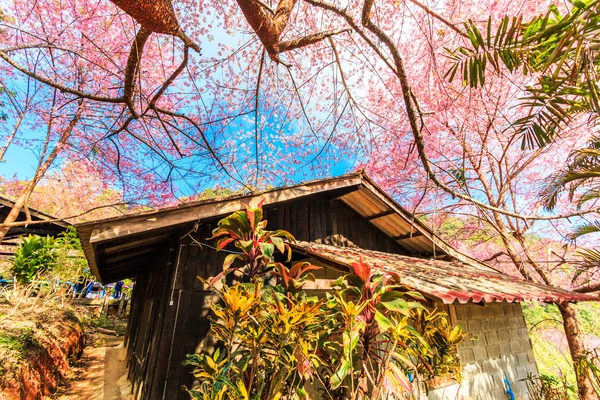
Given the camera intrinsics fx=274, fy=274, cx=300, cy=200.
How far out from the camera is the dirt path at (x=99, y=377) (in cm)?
594

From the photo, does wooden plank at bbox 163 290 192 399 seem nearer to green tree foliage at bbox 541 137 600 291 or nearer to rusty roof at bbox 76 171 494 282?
rusty roof at bbox 76 171 494 282

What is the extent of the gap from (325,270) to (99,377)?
23.7 feet

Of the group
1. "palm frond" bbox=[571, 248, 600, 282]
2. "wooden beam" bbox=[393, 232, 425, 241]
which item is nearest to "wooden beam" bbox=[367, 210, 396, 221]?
"wooden beam" bbox=[393, 232, 425, 241]

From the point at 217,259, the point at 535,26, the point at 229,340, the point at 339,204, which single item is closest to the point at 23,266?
the point at 217,259

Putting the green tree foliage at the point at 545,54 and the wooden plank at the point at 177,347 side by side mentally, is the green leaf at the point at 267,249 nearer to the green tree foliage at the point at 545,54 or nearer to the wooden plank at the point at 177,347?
the wooden plank at the point at 177,347

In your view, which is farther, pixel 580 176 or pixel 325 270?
pixel 325 270

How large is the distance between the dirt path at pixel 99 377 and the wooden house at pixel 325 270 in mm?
1584

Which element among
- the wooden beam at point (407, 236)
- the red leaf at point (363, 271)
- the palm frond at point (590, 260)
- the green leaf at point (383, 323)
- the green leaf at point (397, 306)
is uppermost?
the wooden beam at point (407, 236)

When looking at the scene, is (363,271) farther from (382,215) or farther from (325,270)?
(382,215)

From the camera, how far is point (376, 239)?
7.22 m

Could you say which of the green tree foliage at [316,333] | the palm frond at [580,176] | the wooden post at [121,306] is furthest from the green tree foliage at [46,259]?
the palm frond at [580,176]

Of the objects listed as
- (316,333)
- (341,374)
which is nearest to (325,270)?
(316,333)

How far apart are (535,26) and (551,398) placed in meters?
5.70

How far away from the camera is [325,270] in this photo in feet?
16.6
